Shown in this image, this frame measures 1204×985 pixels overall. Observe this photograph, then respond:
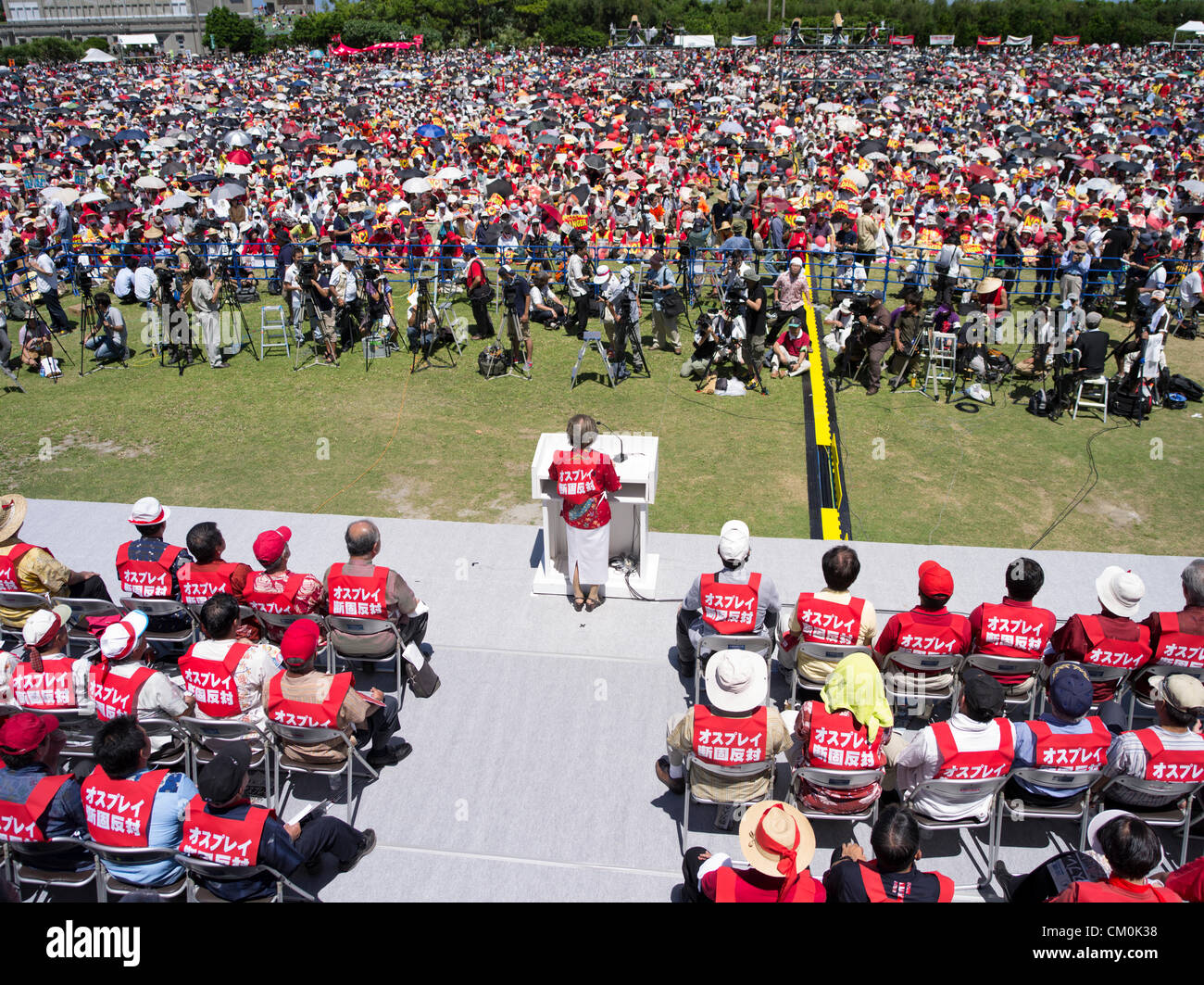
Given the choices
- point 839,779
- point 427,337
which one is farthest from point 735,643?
point 427,337

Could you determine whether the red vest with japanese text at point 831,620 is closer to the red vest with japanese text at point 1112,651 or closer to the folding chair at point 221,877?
the red vest with japanese text at point 1112,651

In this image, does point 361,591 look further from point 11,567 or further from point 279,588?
point 11,567

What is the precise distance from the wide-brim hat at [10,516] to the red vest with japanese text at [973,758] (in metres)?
6.35

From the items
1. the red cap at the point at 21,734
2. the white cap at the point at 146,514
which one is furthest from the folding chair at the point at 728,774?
the white cap at the point at 146,514

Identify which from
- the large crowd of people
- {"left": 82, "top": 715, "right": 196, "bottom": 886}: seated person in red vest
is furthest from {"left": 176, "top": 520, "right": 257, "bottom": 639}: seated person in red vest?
the large crowd of people

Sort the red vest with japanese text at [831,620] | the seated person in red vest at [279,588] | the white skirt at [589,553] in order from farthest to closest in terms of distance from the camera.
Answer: the white skirt at [589,553] < the seated person in red vest at [279,588] < the red vest with japanese text at [831,620]

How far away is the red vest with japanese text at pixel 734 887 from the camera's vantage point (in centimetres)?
349

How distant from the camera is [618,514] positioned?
7406 mm

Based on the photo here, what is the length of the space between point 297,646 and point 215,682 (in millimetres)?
723

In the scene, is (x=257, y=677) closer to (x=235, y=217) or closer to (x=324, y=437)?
(x=324, y=437)

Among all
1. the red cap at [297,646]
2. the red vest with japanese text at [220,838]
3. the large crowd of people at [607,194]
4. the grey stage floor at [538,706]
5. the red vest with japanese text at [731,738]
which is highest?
the large crowd of people at [607,194]

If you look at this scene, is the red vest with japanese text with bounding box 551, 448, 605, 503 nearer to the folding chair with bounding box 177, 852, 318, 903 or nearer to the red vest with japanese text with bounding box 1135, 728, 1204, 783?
the folding chair with bounding box 177, 852, 318, 903

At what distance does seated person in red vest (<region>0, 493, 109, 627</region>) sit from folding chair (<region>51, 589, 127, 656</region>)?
0.94 feet

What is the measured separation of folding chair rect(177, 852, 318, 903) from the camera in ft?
12.8
